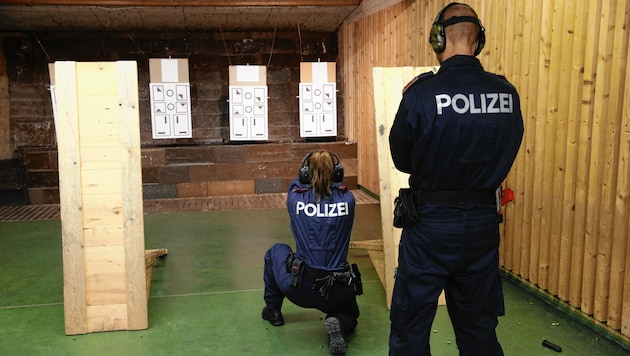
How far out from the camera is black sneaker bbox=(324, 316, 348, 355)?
2.91 meters

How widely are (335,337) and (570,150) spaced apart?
1.82m

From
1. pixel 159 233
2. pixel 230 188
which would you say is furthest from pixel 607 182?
pixel 230 188

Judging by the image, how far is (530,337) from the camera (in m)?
3.17

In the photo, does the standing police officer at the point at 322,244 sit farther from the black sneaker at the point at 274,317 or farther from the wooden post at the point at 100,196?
the wooden post at the point at 100,196

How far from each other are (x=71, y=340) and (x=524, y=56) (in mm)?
3432

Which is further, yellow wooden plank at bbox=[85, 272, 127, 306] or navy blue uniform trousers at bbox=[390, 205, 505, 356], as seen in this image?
yellow wooden plank at bbox=[85, 272, 127, 306]

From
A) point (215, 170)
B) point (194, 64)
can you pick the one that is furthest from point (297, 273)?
point (194, 64)

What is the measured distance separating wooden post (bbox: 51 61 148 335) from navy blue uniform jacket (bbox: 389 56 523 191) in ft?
5.88

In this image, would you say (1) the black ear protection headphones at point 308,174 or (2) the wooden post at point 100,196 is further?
(2) the wooden post at point 100,196

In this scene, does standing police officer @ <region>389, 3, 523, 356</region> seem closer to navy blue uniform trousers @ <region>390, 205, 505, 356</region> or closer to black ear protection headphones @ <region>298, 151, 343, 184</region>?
navy blue uniform trousers @ <region>390, 205, 505, 356</region>

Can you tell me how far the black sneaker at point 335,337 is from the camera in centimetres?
291

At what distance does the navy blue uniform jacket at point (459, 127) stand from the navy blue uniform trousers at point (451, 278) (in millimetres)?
134

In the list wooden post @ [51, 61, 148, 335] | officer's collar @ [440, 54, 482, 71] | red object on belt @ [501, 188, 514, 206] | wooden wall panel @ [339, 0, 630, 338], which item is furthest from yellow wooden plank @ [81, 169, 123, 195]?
wooden wall panel @ [339, 0, 630, 338]

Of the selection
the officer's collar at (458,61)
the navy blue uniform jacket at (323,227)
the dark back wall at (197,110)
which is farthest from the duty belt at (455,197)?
the dark back wall at (197,110)
